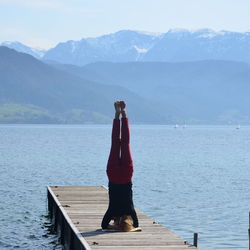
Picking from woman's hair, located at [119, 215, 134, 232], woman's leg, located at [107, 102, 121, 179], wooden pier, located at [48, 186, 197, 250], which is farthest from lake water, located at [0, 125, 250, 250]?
woman's leg, located at [107, 102, 121, 179]

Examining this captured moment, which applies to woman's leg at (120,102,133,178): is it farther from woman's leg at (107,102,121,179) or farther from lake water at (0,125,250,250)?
lake water at (0,125,250,250)

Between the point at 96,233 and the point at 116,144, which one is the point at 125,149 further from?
the point at 96,233

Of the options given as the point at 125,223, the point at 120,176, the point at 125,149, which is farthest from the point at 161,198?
the point at 125,149

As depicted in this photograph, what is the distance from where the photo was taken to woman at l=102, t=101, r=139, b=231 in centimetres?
2483

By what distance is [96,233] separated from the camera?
25.1 meters

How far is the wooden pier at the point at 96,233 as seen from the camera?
22.9 metres

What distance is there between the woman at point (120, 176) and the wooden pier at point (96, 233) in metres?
0.58

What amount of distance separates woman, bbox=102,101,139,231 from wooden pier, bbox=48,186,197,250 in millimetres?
576

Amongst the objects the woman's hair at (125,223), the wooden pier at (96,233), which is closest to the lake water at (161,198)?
the wooden pier at (96,233)

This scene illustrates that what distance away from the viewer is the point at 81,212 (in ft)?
103

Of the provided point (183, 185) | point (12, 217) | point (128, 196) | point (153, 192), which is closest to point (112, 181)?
point (128, 196)

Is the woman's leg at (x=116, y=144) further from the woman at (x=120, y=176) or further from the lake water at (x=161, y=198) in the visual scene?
the lake water at (x=161, y=198)

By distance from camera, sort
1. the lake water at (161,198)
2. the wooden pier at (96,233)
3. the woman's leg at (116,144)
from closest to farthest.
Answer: the wooden pier at (96,233), the woman's leg at (116,144), the lake water at (161,198)

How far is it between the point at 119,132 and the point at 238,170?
71051 millimetres
